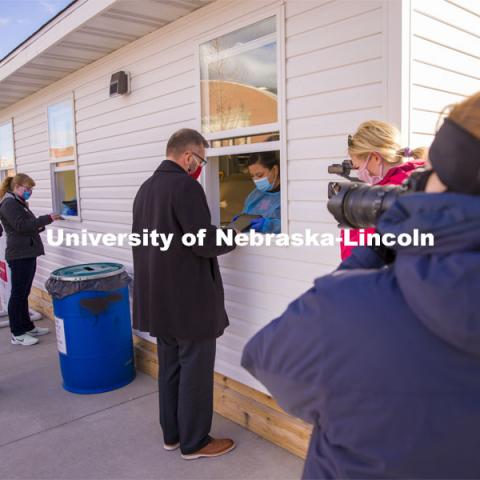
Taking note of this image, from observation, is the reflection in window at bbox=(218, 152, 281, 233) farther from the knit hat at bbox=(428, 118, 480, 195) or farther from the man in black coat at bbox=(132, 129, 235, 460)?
the knit hat at bbox=(428, 118, 480, 195)

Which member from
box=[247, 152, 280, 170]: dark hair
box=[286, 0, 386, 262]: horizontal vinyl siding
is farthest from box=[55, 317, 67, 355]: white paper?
box=[286, 0, 386, 262]: horizontal vinyl siding

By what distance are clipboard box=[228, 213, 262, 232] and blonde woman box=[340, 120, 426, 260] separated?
1.17m

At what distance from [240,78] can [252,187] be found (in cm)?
95

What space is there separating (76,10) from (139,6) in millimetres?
800

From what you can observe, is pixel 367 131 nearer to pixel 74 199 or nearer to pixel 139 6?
pixel 139 6

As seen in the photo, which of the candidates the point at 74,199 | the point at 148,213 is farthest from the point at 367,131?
the point at 74,199

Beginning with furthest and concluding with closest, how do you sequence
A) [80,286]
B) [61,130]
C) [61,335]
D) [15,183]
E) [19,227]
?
[61,130]
[15,183]
[19,227]
[61,335]
[80,286]

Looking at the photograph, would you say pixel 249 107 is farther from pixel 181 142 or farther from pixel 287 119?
pixel 181 142

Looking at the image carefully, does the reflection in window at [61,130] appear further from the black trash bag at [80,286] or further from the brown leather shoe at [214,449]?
the brown leather shoe at [214,449]

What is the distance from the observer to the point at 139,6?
3541mm

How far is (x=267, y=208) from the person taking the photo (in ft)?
11.4

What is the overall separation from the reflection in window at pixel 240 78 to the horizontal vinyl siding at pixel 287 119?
0.10 meters

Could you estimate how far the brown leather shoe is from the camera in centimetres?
310

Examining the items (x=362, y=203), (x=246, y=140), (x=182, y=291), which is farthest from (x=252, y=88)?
(x=362, y=203)
